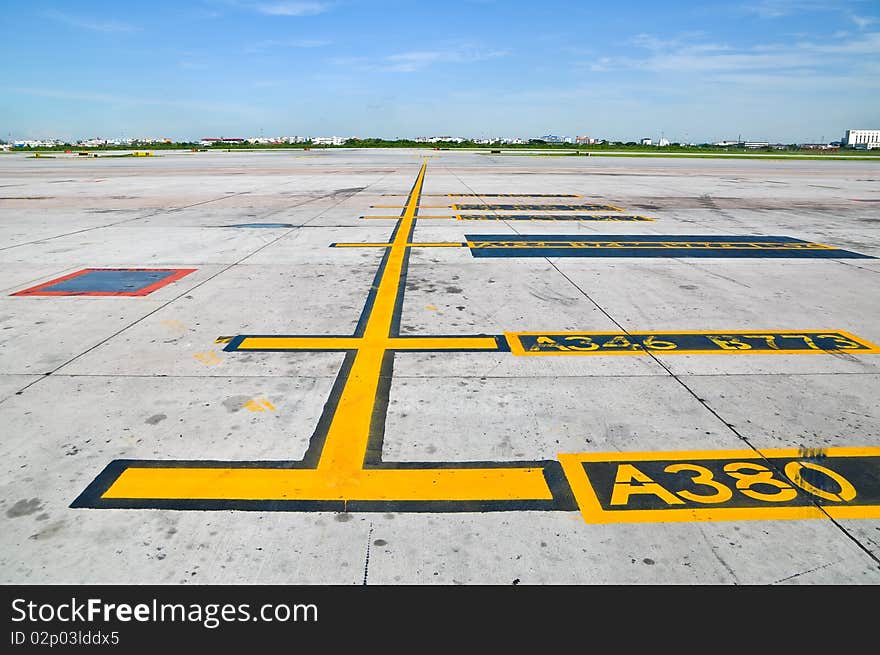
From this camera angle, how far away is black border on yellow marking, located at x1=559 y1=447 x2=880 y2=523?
10.0ft

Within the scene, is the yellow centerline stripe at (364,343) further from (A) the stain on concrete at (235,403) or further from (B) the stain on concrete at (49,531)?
(B) the stain on concrete at (49,531)

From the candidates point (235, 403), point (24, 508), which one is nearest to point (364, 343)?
point (235, 403)

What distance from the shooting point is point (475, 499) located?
10.4ft

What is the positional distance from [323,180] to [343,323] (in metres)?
23.1

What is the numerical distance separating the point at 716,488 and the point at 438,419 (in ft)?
6.02

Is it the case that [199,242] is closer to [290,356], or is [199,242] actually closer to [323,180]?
[290,356]

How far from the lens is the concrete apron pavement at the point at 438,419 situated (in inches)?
109

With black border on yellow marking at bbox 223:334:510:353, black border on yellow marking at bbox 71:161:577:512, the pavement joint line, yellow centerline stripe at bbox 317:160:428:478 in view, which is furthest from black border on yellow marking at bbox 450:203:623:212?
black border on yellow marking at bbox 71:161:577:512

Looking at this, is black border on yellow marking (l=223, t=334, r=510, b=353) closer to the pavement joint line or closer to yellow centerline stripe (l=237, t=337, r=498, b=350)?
yellow centerline stripe (l=237, t=337, r=498, b=350)

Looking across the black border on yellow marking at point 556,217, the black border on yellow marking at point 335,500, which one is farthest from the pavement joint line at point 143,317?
the black border on yellow marking at point 556,217

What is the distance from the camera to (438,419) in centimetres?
407

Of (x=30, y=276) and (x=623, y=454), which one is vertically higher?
(x=30, y=276)

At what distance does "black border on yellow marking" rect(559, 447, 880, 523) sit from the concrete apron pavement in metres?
0.02
